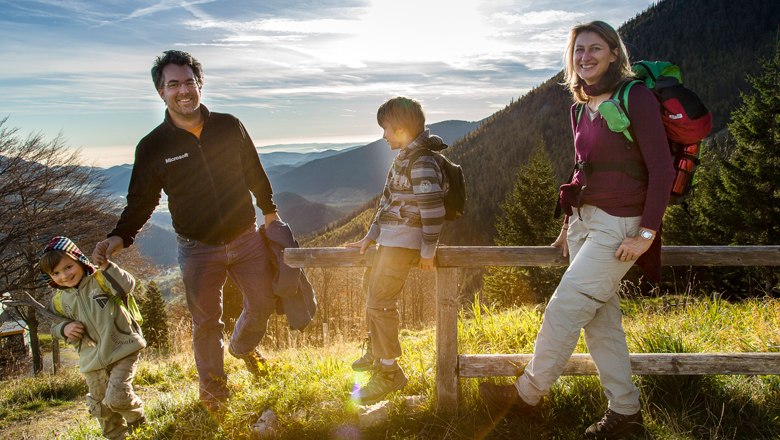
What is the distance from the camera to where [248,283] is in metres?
3.71

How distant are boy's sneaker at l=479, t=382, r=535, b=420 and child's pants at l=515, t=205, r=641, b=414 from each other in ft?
0.24

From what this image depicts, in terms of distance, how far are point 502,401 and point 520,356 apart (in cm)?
34

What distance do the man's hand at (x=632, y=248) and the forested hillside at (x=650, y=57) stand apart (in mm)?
57333

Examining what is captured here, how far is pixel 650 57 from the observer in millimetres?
115875

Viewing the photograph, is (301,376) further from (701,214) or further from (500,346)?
(701,214)

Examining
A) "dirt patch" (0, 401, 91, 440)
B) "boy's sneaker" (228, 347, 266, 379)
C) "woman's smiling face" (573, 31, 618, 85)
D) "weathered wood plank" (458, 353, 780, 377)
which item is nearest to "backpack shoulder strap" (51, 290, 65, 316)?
"boy's sneaker" (228, 347, 266, 379)

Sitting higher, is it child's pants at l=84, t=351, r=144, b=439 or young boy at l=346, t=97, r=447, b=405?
young boy at l=346, t=97, r=447, b=405

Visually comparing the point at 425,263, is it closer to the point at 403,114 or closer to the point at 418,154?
the point at 418,154

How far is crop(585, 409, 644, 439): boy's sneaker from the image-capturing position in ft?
9.21

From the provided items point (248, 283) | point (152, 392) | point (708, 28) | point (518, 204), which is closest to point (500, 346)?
point (248, 283)

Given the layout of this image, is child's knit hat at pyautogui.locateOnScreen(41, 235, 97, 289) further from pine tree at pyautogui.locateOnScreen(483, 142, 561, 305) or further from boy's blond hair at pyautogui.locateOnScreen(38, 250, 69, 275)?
pine tree at pyautogui.locateOnScreen(483, 142, 561, 305)

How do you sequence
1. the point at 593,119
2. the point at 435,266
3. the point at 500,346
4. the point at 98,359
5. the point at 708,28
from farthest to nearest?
1. the point at 708,28
2. the point at 500,346
3. the point at 98,359
4. the point at 435,266
5. the point at 593,119

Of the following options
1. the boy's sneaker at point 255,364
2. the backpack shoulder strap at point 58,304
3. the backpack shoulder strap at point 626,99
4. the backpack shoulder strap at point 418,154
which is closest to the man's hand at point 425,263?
the backpack shoulder strap at point 418,154

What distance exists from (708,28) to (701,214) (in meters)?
132
